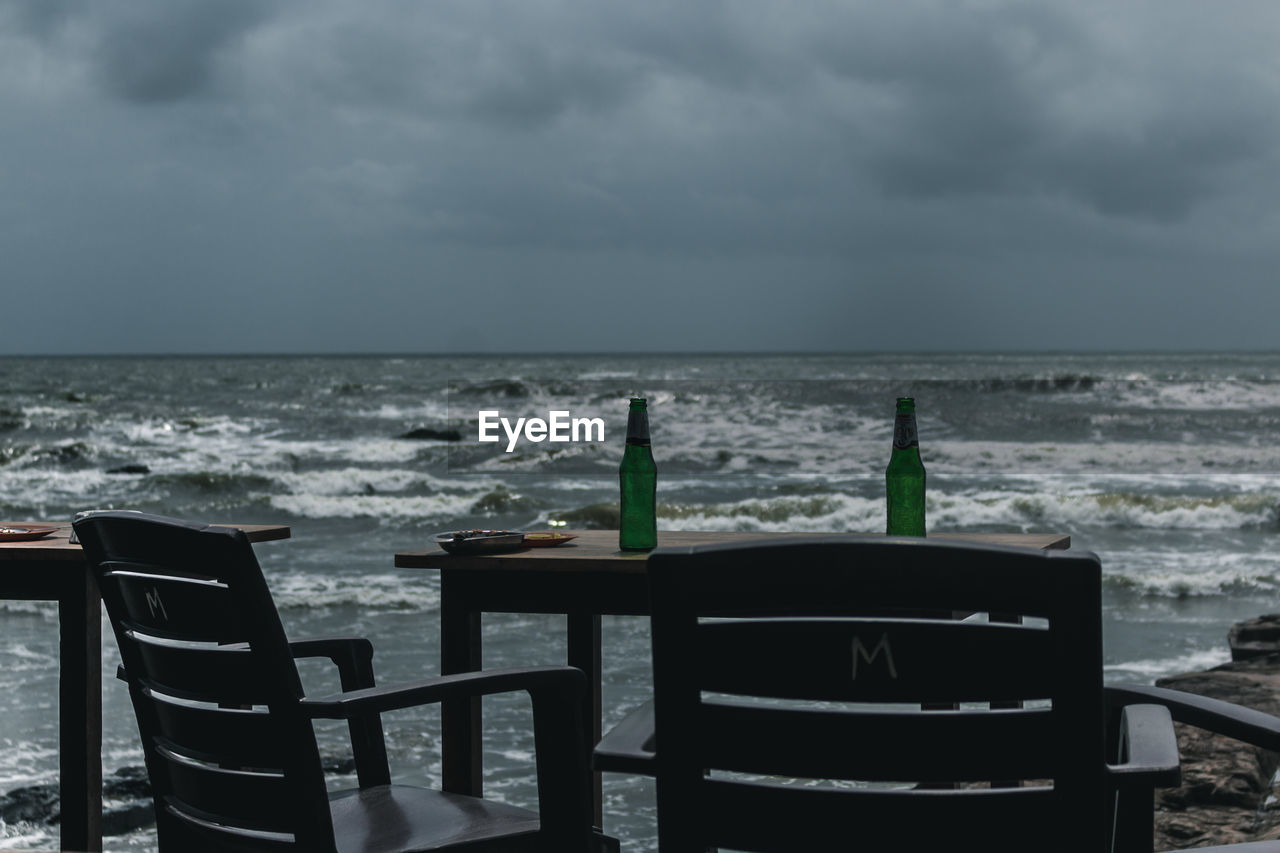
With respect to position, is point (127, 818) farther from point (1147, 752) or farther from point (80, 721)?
point (1147, 752)

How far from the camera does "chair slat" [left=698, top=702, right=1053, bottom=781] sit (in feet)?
3.01

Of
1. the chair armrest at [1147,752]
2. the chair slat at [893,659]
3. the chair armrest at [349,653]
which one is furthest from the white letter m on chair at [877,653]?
the chair armrest at [349,653]

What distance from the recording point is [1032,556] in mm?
860

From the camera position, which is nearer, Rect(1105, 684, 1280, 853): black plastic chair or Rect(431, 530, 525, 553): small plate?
Rect(1105, 684, 1280, 853): black plastic chair

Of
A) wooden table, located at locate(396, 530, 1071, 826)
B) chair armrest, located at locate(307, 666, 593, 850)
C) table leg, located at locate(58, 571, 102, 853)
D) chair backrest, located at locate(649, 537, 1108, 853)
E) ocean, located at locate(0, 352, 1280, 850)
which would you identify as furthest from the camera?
ocean, located at locate(0, 352, 1280, 850)

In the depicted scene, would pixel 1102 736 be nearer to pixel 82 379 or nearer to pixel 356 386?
pixel 356 386

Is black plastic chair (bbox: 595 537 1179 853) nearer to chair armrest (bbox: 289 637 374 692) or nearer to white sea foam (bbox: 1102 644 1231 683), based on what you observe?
chair armrest (bbox: 289 637 374 692)

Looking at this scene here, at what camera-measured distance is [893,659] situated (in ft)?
2.97

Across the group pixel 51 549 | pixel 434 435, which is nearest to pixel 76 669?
pixel 51 549

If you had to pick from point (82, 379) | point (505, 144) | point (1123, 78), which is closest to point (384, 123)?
point (505, 144)

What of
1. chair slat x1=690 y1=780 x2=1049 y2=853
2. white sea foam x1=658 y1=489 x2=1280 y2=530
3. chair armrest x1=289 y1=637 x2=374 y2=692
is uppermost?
chair slat x1=690 y1=780 x2=1049 y2=853

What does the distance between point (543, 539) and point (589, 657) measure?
25 cm

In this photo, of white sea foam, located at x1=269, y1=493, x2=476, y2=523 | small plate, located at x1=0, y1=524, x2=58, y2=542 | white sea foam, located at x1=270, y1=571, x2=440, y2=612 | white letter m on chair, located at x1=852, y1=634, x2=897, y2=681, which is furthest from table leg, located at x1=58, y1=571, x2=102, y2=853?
white sea foam, located at x1=269, y1=493, x2=476, y2=523

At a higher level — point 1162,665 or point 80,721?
point 80,721
